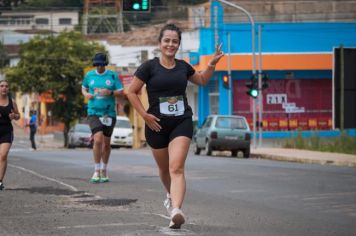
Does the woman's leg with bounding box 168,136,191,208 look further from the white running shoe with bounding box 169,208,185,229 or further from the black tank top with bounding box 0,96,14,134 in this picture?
the black tank top with bounding box 0,96,14,134

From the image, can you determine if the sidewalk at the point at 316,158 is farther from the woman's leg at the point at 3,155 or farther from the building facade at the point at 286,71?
the building facade at the point at 286,71

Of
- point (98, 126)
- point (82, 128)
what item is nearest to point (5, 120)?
point (98, 126)

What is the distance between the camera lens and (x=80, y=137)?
4897 centimetres

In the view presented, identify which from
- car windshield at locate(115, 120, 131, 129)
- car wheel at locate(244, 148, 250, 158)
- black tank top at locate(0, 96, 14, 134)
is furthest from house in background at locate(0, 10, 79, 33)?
black tank top at locate(0, 96, 14, 134)

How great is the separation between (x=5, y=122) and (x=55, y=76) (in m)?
43.7

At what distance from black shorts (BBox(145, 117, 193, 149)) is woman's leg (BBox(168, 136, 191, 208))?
7 cm

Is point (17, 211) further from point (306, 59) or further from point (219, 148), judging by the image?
point (306, 59)

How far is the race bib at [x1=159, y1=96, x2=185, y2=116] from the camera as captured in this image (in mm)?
9500

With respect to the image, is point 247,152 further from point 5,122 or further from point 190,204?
point 190,204

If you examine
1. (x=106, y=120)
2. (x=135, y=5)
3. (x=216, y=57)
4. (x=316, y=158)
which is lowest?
(x=316, y=158)

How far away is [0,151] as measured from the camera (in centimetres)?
1422

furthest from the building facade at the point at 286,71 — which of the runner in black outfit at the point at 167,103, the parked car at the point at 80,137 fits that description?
the runner in black outfit at the point at 167,103

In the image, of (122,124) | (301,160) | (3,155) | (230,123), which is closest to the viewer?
(3,155)

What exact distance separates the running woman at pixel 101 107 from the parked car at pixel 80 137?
1299 inches
